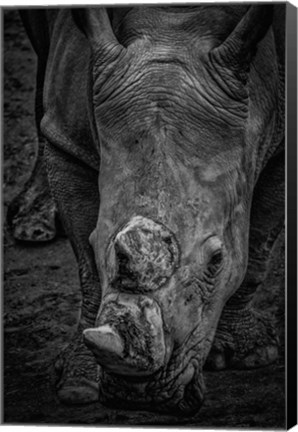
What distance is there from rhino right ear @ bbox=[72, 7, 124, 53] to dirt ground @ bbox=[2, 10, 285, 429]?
596 millimetres

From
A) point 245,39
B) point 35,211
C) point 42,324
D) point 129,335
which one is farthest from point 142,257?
point 35,211

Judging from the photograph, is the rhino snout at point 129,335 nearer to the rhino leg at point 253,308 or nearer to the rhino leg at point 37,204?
the rhino leg at point 253,308

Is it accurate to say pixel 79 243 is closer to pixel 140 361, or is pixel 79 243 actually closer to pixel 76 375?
pixel 76 375

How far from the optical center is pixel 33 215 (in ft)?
16.8

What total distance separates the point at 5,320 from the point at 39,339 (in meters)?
0.21

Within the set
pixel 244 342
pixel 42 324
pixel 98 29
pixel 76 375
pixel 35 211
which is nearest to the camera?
pixel 98 29

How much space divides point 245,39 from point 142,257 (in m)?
0.72

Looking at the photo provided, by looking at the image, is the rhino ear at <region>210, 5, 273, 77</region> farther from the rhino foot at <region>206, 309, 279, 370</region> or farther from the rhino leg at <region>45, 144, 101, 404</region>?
the rhino foot at <region>206, 309, 279, 370</region>

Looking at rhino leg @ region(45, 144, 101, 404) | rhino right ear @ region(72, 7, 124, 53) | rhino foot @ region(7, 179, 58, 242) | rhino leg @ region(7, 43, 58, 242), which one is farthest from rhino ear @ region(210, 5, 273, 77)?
rhino foot @ region(7, 179, 58, 242)

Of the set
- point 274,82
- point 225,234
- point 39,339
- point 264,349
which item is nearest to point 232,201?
point 225,234

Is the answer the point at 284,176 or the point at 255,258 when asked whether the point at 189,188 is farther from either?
the point at 255,258

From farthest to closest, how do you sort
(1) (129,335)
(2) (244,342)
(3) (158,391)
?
(2) (244,342), (3) (158,391), (1) (129,335)

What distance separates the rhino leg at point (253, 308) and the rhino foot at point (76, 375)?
38cm

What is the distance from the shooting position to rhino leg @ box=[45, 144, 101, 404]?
15.0 feet
